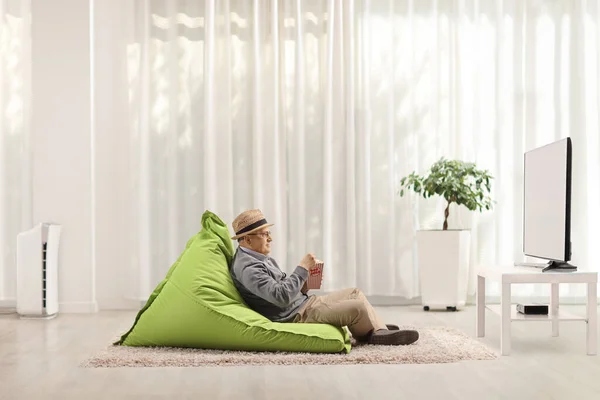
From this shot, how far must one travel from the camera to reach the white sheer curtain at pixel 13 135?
651 centimetres

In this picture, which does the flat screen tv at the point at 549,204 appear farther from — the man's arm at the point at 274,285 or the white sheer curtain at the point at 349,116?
the white sheer curtain at the point at 349,116

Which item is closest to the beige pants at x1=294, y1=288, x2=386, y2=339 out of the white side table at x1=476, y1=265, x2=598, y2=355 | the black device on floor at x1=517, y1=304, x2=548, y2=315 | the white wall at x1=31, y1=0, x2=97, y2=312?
the white side table at x1=476, y1=265, x2=598, y2=355

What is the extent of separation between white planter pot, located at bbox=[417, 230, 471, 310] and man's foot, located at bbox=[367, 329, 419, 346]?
1.86 m

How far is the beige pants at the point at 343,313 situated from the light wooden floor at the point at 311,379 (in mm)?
466

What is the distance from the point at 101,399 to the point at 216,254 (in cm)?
148

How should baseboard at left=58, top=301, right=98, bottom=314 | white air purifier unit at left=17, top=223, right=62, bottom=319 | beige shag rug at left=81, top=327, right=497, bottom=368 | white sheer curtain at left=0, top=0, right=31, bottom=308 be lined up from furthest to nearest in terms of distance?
white sheer curtain at left=0, top=0, right=31, bottom=308
baseboard at left=58, top=301, right=98, bottom=314
white air purifier unit at left=17, top=223, right=62, bottom=319
beige shag rug at left=81, top=327, right=497, bottom=368

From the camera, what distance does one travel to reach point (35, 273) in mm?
6027

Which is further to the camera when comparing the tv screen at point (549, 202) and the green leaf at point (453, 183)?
the green leaf at point (453, 183)

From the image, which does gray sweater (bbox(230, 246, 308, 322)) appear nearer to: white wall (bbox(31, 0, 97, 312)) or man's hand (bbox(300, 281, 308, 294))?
man's hand (bbox(300, 281, 308, 294))

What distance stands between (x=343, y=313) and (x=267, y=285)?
0.42 meters

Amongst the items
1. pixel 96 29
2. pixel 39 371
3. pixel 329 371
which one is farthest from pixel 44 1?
pixel 329 371

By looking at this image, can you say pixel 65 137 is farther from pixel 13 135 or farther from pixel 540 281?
pixel 540 281

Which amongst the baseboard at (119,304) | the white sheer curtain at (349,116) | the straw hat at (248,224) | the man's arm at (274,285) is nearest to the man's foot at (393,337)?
the man's arm at (274,285)

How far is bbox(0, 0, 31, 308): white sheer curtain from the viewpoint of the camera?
256 inches
